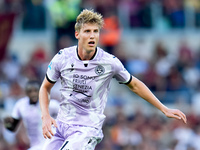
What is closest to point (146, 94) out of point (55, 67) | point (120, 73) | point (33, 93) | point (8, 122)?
point (120, 73)

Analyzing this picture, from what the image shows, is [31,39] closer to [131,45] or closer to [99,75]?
[131,45]

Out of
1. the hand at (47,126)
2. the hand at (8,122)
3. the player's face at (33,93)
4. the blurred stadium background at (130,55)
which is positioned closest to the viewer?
the hand at (47,126)

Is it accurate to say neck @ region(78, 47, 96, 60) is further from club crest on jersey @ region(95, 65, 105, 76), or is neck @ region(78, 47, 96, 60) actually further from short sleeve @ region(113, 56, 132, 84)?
short sleeve @ region(113, 56, 132, 84)

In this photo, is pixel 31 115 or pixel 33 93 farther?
pixel 31 115

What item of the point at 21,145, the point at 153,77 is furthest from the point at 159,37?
the point at 21,145

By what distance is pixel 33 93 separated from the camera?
9.84m

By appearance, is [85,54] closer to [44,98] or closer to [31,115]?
[44,98]

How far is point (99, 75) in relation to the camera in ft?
25.2

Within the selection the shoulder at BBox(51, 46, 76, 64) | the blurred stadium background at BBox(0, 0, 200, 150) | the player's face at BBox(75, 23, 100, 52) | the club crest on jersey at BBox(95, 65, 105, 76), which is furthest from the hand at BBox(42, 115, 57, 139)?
the blurred stadium background at BBox(0, 0, 200, 150)

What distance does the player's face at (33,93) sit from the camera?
9.77 metres

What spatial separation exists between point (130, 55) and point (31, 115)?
7660 mm

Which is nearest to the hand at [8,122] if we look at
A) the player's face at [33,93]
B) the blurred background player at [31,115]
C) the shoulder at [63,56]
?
the blurred background player at [31,115]

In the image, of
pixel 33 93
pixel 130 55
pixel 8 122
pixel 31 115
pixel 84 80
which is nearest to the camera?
pixel 84 80

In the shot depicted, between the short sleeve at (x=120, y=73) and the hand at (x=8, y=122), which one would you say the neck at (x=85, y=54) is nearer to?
the short sleeve at (x=120, y=73)
